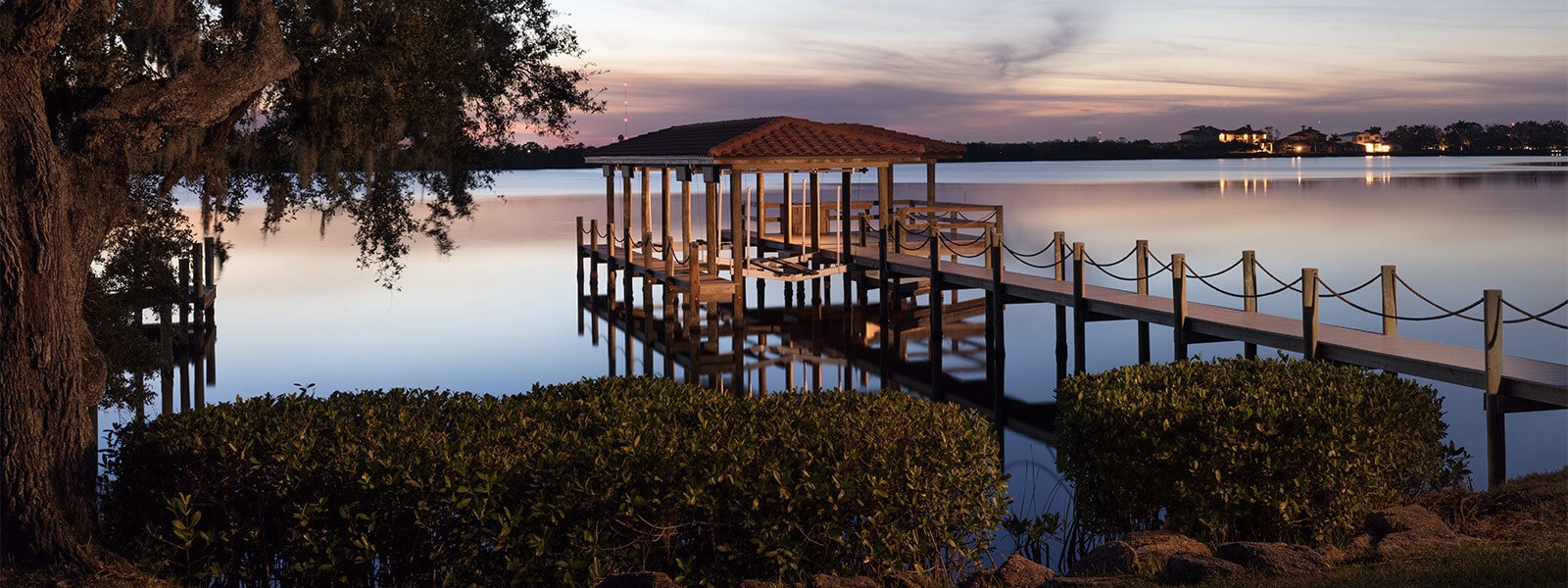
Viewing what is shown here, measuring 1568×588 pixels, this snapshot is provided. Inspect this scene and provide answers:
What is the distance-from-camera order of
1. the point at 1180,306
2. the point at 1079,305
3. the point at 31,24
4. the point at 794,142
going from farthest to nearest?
the point at 794,142 → the point at 1079,305 → the point at 1180,306 → the point at 31,24

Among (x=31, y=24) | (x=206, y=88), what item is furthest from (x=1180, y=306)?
(x=31, y=24)

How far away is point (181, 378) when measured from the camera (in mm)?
20281

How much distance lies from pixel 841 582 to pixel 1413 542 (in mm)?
3351

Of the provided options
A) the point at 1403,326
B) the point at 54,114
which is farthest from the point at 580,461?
the point at 1403,326

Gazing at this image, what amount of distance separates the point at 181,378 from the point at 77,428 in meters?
13.4

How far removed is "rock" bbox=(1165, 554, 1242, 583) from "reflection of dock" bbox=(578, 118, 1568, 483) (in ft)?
20.0

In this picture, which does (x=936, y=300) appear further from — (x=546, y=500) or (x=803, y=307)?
(x=546, y=500)

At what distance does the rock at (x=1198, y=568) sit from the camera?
6.97 meters

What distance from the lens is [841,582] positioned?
23.0 feet

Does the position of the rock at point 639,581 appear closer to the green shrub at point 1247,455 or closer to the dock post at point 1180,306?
the green shrub at point 1247,455

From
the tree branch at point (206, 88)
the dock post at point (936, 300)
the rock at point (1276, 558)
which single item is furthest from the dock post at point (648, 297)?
the rock at point (1276, 558)

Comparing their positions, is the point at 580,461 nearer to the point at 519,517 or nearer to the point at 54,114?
the point at 519,517

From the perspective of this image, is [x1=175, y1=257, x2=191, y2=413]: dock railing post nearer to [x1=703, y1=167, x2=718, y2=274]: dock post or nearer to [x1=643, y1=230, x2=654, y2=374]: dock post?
[x1=643, y1=230, x2=654, y2=374]: dock post

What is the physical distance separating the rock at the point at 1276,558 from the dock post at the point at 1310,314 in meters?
6.54
